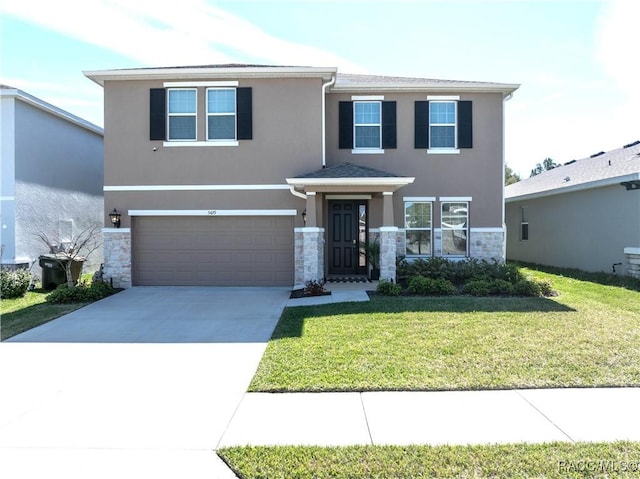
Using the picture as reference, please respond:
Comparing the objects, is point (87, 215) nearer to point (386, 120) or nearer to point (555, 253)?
point (386, 120)

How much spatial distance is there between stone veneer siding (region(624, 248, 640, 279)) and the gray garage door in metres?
10.0

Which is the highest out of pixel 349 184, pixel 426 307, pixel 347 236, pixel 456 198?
pixel 349 184

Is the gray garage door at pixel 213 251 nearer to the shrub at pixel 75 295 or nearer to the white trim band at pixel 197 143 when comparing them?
the shrub at pixel 75 295

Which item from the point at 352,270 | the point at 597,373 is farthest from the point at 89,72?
the point at 597,373

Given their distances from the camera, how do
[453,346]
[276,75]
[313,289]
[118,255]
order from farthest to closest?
[118,255], [276,75], [313,289], [453,346]

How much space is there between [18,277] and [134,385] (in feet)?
28.2

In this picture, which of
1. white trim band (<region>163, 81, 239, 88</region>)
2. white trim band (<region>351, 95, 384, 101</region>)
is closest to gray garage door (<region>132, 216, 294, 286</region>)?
white trim band (<region>163, 81, 239, 88</region>)

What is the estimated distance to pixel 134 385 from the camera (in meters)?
4.86

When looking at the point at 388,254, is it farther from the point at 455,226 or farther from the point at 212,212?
the point at 212,212

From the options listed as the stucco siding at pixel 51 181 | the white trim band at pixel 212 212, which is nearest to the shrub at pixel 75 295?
the white trim band at pixel 212 212

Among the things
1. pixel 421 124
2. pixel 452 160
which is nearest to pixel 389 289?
pixel 452 160

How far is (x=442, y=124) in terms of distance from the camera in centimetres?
1259

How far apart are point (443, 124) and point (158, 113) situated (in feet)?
Answer: 27.5

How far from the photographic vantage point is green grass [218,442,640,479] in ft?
9.97
